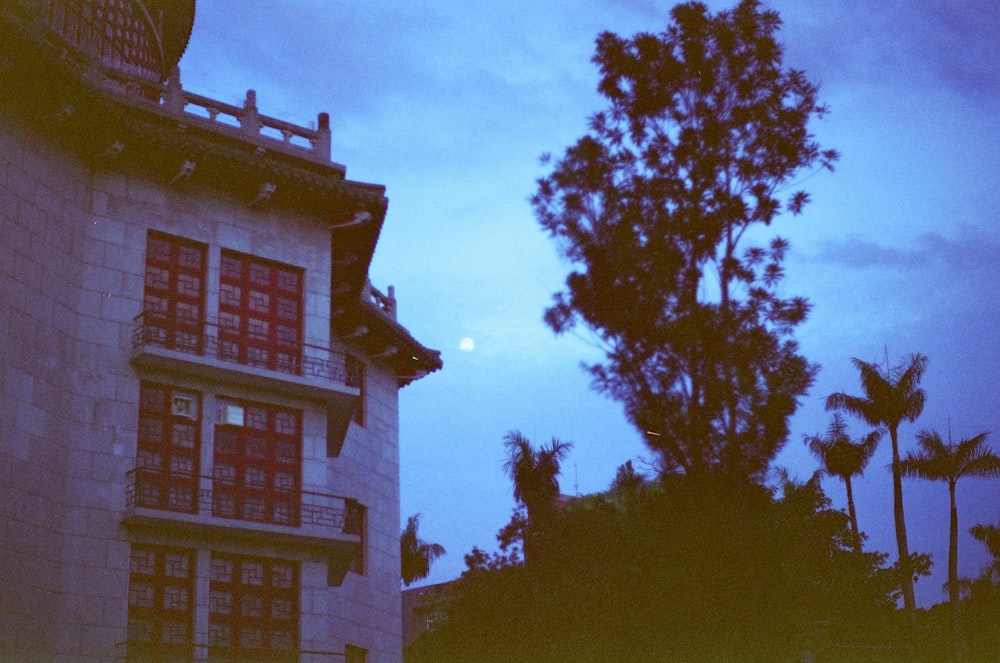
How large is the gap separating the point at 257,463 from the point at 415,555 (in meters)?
35.3

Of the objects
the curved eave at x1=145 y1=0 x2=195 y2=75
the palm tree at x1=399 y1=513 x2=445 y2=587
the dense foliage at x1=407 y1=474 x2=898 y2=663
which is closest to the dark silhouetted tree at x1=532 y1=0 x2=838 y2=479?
the dense foliage at x1=407 y1=474 x2=898 y2=663

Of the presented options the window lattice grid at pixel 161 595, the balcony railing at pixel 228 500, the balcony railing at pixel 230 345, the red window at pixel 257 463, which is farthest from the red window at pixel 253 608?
the balcony railing at pixel 230 345

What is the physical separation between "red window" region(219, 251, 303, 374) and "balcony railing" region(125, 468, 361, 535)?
9.36 feet

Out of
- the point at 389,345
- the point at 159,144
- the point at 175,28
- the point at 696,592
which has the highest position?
the point at 175,28

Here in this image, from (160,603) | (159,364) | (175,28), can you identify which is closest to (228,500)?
(160,603)

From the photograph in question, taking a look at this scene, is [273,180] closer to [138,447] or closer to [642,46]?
[138,447]

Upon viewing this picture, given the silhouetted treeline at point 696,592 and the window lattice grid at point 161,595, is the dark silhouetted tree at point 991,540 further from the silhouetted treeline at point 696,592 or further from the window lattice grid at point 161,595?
the window lattice grid at point 161,595

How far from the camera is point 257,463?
27547mm

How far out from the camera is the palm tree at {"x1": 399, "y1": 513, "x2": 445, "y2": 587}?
202ft

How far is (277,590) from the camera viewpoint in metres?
27.0

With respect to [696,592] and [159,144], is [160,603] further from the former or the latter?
[696,592]

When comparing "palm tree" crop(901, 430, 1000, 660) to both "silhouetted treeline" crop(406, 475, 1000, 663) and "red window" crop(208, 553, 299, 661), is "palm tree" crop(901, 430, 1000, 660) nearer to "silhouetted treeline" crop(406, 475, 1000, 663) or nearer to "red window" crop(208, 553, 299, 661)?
"silhouetted treeline" crop(406, 475, 1000, 663)

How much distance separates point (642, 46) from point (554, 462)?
30198mm

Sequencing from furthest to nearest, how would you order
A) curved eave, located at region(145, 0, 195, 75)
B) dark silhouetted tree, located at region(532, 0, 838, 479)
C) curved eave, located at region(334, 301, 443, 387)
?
curved eave, located at region(145, 0, 195, 75) → curved eave, located at region(334, 301, 443, 387) → dark silhouetted tree, located at region(532, 0, 838, 479)
